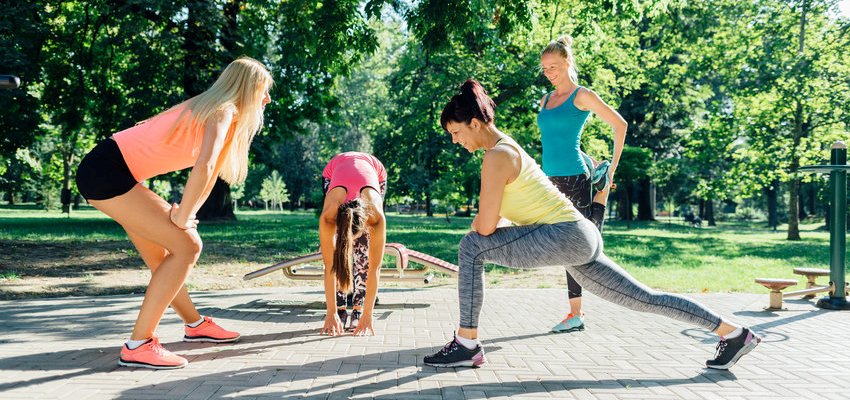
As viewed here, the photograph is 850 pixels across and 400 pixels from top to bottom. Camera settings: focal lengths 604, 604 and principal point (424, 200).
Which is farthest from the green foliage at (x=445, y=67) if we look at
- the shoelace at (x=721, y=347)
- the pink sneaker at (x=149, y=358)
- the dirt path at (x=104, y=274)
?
the pink sneaker at (x=149, y=358)

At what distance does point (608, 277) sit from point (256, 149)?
17334 millimetres

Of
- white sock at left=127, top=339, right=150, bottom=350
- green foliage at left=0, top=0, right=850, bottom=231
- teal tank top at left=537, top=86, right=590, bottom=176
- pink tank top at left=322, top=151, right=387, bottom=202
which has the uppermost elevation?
green foliage at left=0, top=0, right=850, bottom=231

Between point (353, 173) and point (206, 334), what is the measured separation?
1627 mm

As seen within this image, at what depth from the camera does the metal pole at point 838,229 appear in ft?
20.1

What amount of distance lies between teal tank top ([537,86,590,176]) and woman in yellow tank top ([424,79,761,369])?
1.13 metres

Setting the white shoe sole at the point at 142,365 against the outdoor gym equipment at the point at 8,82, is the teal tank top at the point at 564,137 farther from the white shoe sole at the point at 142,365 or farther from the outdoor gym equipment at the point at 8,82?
the outdoor gym equipment at the point at 8,82

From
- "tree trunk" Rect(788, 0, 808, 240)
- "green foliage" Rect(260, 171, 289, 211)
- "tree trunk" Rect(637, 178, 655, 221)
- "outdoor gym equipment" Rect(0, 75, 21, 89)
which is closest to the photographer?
"outdoor gym equipment" Rect(0, 75, 21, 89)

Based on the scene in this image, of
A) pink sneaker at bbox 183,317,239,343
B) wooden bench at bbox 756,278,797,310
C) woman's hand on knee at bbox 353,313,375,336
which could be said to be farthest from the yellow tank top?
wooden bench at bbox 756,278,797,310

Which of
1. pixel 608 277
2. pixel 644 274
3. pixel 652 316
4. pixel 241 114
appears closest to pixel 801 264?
pixel 644 274

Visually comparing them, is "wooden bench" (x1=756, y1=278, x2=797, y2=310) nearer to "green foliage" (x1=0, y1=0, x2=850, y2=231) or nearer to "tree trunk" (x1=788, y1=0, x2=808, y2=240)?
"green foliage" (x1=0, y1=0, x2=850, y2=231)

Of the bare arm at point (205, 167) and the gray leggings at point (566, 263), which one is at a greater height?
the bare arm at point (205, 167)

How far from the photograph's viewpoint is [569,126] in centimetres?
466

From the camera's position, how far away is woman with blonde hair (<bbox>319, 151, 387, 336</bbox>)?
14.1 ft

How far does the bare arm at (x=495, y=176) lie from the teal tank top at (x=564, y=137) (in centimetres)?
129
